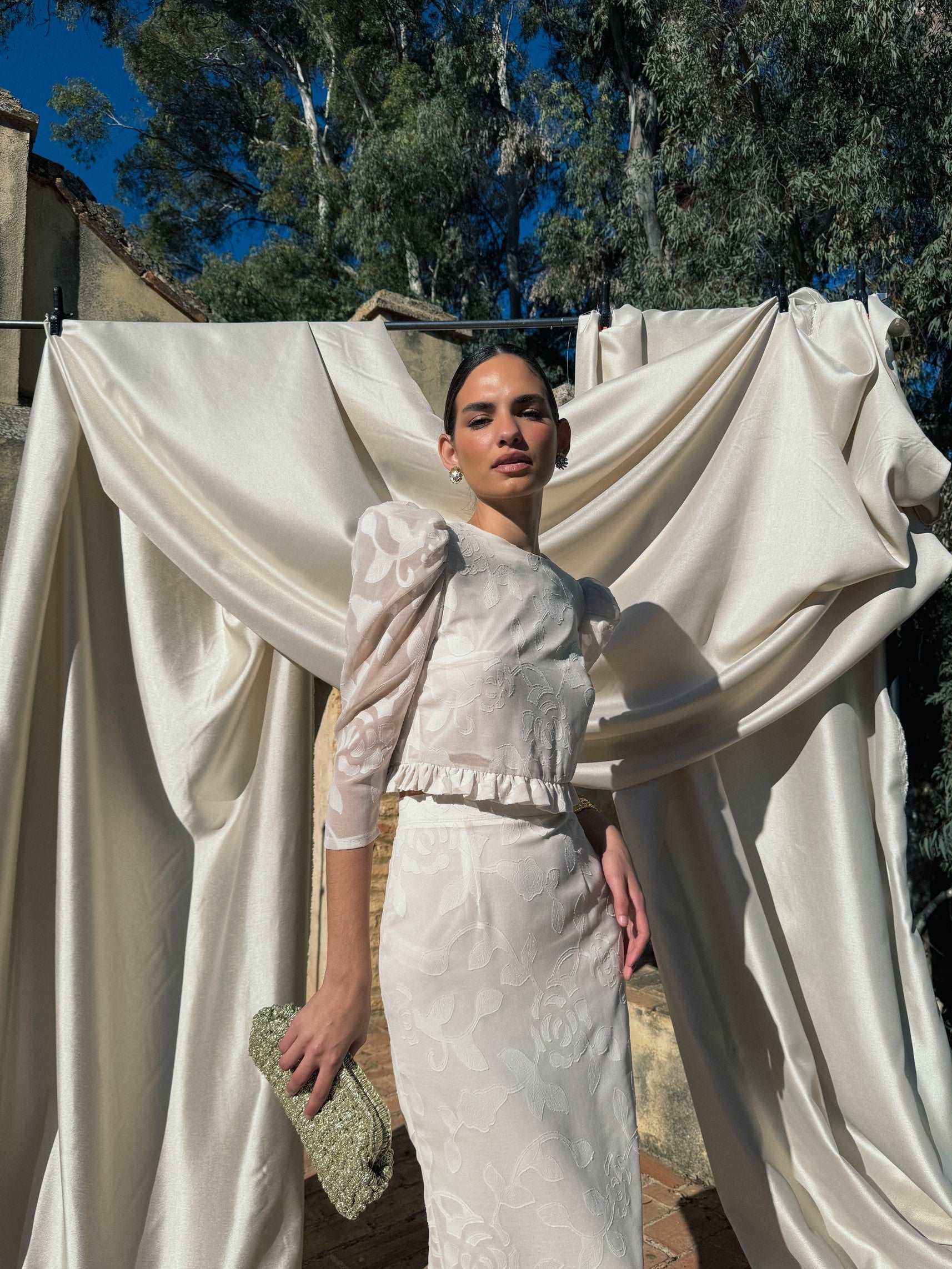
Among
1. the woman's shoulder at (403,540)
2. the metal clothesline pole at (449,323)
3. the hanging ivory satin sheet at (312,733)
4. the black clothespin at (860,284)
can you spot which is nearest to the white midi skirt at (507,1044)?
the woman's shoulder at (403,540)

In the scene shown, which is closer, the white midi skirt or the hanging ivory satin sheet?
the white midi skirt

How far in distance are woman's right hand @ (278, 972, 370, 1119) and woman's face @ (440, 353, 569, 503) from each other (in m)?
0.89

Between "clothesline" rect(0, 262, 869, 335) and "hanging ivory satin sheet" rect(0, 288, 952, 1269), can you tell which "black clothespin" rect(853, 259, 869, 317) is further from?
"hanging ivory satin sheet" rect(0, 288, 952, 1269)

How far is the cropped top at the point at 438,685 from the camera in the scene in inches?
69.6

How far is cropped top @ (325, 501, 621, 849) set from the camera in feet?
5.80

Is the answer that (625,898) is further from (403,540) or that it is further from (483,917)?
(403,540)

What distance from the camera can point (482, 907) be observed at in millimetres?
1764

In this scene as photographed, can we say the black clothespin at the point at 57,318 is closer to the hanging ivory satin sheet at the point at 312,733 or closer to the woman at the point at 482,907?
the hanging ivory satin sheet at the point at 312,733

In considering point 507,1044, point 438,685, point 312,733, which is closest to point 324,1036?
point 507,1044

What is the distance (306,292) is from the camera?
66.6ft

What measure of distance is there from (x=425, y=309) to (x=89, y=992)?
3.62 meters

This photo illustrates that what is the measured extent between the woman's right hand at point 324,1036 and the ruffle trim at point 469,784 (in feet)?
1.04

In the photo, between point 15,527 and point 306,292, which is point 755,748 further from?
point 306,292

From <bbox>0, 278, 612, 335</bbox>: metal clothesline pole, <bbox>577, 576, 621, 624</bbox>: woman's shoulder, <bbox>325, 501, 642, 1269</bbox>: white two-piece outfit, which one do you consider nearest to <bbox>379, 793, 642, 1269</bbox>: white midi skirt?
<bbox>325, 501, 642, 1269</bbox>: white two-piece outfit
